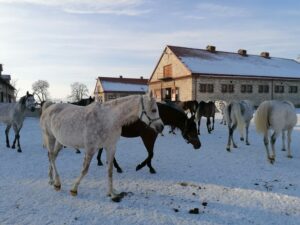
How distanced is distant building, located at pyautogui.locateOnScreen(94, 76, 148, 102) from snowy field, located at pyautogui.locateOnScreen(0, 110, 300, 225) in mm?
49656

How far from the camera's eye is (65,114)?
605cm

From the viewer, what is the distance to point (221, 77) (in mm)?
36438

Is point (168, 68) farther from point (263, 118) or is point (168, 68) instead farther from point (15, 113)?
point (263, 118)

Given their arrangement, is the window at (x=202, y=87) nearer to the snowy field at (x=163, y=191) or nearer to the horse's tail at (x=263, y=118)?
the snowy field at (x=163, y=191)

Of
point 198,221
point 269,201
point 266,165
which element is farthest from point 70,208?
point 266,165

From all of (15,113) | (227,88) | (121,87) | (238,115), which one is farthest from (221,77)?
(15,113)

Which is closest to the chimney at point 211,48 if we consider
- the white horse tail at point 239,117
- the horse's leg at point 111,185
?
the white horse tail at point 239,117

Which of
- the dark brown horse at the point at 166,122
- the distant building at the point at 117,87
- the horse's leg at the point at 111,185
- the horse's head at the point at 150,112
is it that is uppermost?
the distant building at the point at 117,87

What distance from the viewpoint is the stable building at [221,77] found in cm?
3603

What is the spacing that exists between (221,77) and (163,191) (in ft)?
105

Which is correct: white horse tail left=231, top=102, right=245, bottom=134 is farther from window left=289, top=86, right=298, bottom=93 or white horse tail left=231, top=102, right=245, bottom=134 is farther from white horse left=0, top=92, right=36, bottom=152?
window left=289, top=86, right=298, bottom=93

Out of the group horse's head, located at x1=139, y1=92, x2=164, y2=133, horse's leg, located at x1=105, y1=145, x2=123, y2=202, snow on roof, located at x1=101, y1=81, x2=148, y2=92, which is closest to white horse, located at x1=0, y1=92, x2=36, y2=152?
horse's leg, located at x1=105, y1=145, x2=123, y2=202

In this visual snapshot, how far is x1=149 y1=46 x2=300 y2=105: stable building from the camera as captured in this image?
36.0 metres

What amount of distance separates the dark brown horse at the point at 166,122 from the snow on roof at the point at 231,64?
2810 cm
